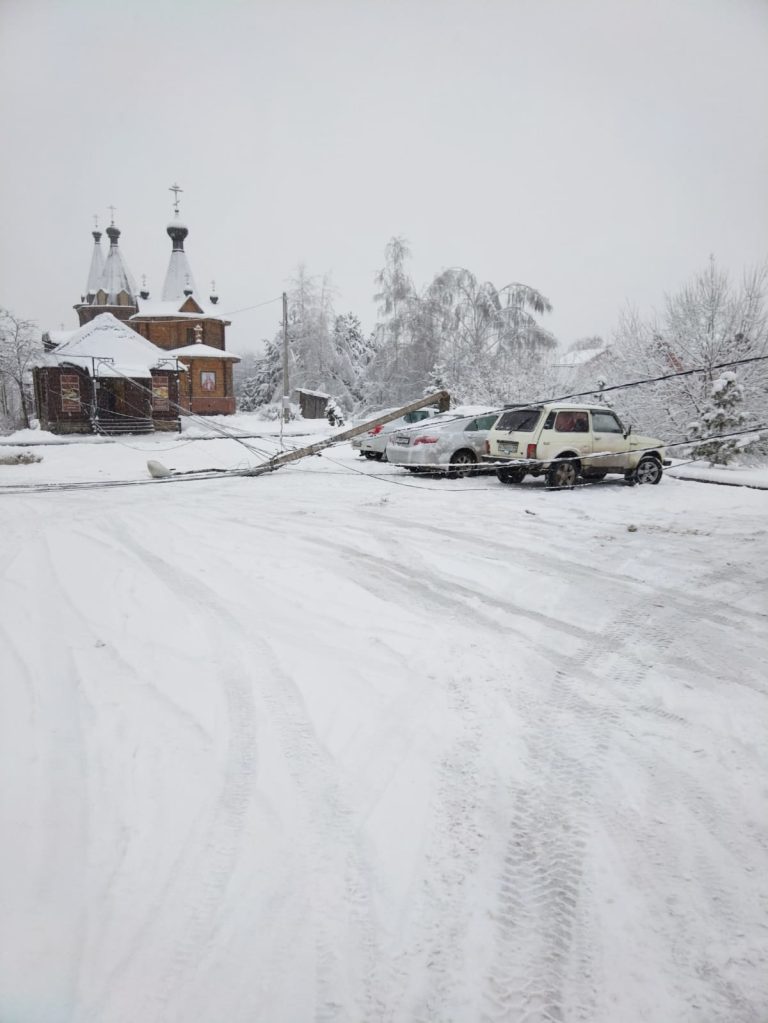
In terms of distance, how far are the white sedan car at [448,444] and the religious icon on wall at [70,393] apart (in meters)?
22.5

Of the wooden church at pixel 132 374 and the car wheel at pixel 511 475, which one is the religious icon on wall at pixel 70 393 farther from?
the car wheel at pixel 511 475

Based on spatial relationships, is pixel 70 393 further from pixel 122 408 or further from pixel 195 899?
pixel 195 899

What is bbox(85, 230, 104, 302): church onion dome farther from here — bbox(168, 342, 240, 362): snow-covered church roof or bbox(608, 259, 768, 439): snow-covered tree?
bbox(608, 259, 768, 439): snow-covered tree

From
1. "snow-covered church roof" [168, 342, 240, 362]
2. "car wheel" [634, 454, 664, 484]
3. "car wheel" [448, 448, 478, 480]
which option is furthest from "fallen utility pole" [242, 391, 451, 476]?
"snow-covered church roof" [168, 342, 240, 362]

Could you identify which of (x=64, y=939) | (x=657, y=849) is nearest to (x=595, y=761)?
(x=657, y=849)

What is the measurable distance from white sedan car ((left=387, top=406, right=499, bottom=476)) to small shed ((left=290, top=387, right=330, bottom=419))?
2762cm

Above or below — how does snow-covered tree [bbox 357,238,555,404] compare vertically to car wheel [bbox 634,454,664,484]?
above

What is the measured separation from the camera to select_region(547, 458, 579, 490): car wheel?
11.2 m

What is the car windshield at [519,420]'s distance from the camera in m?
11.4

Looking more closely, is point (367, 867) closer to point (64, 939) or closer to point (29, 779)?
point (64, 939)

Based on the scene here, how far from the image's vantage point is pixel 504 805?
8.21 feet

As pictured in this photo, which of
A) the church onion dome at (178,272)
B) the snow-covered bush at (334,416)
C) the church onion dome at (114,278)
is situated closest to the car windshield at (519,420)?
the snow-covered bush at (334,416)

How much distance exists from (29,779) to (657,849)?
2.71 metres

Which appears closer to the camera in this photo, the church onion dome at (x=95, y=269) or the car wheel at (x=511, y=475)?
the car wheel at (x=511, y=475)
